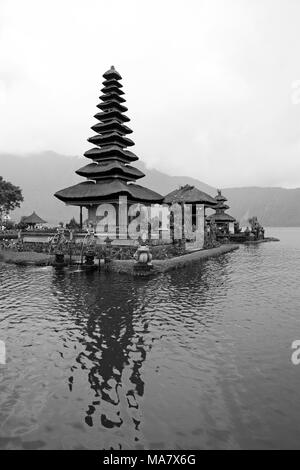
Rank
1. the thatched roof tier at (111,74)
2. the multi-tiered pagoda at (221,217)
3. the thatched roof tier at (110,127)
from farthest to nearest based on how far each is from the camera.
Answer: the multi-tiered pagoda at (221,217), the thatched roof tier at (111,74), the thatched roof tier at (110,127)

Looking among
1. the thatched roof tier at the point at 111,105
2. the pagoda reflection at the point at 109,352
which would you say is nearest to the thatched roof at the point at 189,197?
the thatched roof tier at the point at 111,105

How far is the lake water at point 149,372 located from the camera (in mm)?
5617

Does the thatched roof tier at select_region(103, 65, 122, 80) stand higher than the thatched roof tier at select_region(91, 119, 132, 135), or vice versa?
the thatched roof tier at select_region(103, 65, 122, 80)

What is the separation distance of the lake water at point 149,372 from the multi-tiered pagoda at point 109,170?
2037cm

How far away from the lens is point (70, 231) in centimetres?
3070

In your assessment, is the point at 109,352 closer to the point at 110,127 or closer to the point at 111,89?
the point at 110,127

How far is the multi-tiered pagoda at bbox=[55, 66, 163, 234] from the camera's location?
34625 mm

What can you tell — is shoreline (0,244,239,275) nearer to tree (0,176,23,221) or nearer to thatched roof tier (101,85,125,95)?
thatched roof tier (101,85,125,95)

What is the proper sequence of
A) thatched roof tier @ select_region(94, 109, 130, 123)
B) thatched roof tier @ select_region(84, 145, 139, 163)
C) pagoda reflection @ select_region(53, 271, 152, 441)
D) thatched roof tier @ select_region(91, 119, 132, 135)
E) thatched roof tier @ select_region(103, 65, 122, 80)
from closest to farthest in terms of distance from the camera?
pagoda reflection @ select_region(53, 271, 152, 441)
thatched roof tier @ select_region(84, 145, 139, 163)
thatched roof tier @ select_region(91, 119, 132, 135)
thatched roof tier @ select_region(94, 109, 130, 123)
thatched roof tier @ select_region(103, 65, 122, 80)

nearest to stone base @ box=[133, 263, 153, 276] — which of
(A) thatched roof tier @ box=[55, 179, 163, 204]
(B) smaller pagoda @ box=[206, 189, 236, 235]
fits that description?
(A) thatched roof tier @ box=[55, 179, 163, 204]

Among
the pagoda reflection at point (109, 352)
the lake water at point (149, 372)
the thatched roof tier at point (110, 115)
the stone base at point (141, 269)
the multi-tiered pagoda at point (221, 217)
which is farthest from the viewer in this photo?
the multi-tiered pagoda at point (221, 217)

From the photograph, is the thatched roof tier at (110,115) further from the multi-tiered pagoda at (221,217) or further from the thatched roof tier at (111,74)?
the multi-tiered pagoda at (221,217)

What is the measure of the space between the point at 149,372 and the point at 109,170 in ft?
98.6

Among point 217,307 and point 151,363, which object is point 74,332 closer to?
point 151,363
